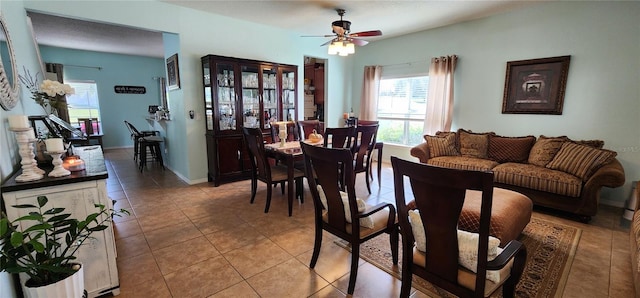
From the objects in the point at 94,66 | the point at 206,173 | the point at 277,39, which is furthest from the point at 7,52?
the point at 94,66

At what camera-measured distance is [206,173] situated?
445 centimetres

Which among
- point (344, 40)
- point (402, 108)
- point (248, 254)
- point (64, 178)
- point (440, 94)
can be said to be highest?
point (344, 40)

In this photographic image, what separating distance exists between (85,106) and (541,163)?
988 centimetres

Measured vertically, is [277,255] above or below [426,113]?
below

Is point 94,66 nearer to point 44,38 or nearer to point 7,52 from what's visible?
point 44,38

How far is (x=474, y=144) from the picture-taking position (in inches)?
164

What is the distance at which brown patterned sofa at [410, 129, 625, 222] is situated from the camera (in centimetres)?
292

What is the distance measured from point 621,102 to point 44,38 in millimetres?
9771

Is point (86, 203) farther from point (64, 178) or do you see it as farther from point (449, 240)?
point (449, 240)

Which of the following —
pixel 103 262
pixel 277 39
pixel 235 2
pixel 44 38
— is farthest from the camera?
pixel 44 38

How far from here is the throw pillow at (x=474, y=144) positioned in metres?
4.10

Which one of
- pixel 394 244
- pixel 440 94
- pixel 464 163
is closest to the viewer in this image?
pixel 394 244

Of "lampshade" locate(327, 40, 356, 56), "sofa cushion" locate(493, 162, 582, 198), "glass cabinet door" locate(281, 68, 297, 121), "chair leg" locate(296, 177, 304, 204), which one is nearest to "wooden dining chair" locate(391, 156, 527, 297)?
"chair leg" locate(296, 177, 304, 204)

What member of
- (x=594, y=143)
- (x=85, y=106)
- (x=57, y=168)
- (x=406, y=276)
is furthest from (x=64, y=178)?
(x=85, y=106)
